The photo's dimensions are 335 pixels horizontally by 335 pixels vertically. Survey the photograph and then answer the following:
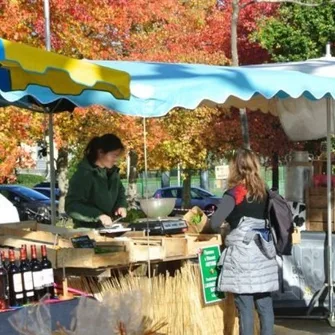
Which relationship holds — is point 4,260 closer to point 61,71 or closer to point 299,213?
point 61,71

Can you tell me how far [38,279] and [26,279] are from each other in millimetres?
75

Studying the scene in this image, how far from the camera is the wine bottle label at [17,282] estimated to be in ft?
12.7

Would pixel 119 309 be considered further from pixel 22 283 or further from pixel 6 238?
pixel 6 238

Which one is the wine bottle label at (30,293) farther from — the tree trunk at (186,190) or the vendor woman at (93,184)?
the tree trunk at (186,190)

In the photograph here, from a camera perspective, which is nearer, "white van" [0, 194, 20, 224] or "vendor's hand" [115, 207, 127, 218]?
"vendor's hand" [115, 207, 127, 218]

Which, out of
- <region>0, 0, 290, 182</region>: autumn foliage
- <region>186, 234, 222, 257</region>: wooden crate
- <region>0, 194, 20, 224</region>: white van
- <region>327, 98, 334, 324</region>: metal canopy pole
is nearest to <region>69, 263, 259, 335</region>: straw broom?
<region>186, 234, 222, 257</region>: wooden crate

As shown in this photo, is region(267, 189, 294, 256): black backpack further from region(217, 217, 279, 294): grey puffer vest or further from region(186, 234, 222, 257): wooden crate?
region(186, 234, 222, 257): wooden crate

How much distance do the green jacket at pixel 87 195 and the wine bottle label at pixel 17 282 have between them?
1.56 meters

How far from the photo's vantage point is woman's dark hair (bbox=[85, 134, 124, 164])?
5445mm

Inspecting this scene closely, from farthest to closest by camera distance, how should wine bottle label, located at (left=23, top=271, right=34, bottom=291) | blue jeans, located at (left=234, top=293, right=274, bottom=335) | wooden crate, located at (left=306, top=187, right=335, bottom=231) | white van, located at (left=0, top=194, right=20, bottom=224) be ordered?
1. wooden crate, located at (left=306, top=187, right=335, bottom=231)
2. white van, located at (left=0, top=194, right=20, bottom=224)
3. blue jeans, located at (left=234, top=293, right=274, bottom=335)
4. wine bottle label, located at (left=23, top=271, right=34, bottom=291)

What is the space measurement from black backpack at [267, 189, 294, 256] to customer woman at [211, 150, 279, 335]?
0.05 metres

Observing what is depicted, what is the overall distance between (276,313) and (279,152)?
11903mm

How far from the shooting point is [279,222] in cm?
521

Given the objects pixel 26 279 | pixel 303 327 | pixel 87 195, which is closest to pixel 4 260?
pixel 26 279
